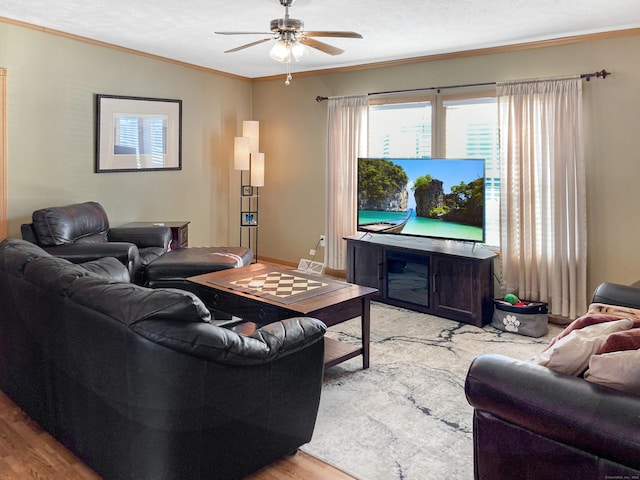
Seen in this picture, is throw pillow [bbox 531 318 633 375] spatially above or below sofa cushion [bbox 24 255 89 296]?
below

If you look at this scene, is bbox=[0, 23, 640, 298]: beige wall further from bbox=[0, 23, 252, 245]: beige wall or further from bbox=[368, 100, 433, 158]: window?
bbox=[368, 100, 433, 158]: window

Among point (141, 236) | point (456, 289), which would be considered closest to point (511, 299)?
point (456, 289)

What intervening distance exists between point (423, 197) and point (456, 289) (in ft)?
3.20

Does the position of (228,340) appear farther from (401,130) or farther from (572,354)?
(401,130)

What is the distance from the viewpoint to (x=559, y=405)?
165cm

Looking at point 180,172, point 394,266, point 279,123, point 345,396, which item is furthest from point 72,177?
point 345,396

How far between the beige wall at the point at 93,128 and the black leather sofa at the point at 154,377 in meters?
2.59

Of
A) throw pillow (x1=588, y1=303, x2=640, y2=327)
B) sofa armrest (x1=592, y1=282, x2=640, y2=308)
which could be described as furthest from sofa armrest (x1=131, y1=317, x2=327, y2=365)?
sofa armrest (x1=592, y1=282, x2=640, y2=308)

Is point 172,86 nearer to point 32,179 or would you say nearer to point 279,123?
point 279,123

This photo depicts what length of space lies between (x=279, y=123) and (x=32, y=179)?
3000 millimetres

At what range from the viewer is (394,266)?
501 centimetres

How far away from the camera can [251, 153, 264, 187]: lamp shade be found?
6396 mm

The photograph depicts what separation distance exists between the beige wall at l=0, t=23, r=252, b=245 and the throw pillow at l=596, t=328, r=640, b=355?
466cm

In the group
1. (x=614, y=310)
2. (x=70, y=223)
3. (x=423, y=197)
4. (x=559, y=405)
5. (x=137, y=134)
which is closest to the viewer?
(x=559, y=405)
